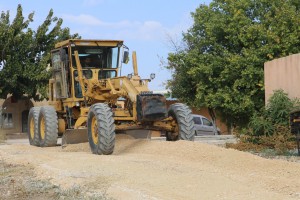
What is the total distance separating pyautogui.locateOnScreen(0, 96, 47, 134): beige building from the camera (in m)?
39.8

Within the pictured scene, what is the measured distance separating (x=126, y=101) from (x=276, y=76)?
5.23 m

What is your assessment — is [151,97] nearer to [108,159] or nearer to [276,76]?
[108,159]

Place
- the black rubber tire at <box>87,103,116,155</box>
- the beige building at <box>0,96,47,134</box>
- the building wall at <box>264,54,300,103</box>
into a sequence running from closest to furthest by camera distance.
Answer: the black rubber tire at <box>87,103,116,155</box> < the building wall at <box>264,54,300,103</box> < the beige building at <box>0,96,47,134</box>

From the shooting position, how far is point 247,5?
30.6m

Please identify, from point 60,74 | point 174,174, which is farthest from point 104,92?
point 174,174

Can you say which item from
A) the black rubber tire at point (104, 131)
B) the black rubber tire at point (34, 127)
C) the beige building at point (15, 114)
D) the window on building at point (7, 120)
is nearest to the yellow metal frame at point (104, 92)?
the black rubber tire at point (34, 127)

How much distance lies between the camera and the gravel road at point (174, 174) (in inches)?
324

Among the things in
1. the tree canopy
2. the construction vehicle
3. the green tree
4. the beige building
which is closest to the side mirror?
the construction vehicle

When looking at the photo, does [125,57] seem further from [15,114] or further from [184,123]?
[15,114]

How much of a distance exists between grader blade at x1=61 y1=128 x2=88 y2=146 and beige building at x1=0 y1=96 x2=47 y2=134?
24.0m

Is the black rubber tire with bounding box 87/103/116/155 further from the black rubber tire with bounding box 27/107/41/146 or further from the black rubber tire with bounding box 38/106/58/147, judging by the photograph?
the black rubber tire with bounding box 27/107/41/146

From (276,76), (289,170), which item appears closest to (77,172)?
(289,170)

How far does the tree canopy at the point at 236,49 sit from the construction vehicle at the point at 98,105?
12.0 m

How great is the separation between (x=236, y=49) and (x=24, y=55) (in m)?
13.3
